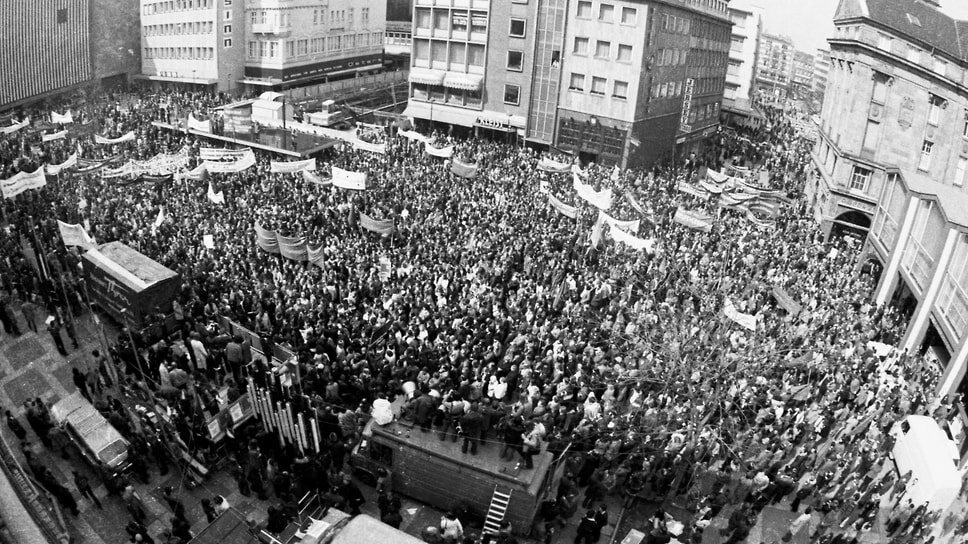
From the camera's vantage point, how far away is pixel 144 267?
2189cm

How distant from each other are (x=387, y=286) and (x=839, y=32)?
32705 millimetres

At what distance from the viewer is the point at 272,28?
2608 inches

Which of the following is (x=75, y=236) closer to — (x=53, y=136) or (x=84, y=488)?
(x=84, y=488)

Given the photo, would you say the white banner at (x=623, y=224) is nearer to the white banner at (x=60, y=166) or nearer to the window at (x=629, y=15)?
the window at (x=629, y=15)

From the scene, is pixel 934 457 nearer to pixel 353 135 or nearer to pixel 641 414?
pixel 641 414

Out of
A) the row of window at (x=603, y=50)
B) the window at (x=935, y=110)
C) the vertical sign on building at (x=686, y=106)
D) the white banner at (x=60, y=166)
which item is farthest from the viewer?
the vertical sign on building at (x=686, y=106)

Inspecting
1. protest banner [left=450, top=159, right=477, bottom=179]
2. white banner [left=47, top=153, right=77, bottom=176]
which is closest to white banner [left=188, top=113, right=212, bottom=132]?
white banner [left=47, top=153, right=77, bottom=176]

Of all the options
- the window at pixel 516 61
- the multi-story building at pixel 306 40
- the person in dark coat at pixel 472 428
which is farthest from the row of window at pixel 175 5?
the person in dark coat at pixel 472 428

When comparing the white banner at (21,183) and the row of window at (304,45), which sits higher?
the row of window at (304,45)

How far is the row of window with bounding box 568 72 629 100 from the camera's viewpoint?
46156mm

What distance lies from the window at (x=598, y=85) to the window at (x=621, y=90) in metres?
0.92

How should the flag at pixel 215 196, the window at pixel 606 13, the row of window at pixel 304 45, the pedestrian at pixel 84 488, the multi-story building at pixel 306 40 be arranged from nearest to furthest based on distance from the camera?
1. the pedestrian at pixel 84 488
2. the flag at pixel 215 196
3. the window at pixel 606 13
4. the multi-story building at pixel 306 40
5. the row of window at pixel 304 45

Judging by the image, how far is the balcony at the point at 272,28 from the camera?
66125 millimetres

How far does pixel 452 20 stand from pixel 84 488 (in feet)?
145
